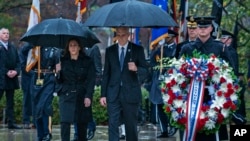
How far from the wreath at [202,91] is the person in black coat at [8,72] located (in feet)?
27.6

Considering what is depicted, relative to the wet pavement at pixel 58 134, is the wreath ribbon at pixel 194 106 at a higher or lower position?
higher

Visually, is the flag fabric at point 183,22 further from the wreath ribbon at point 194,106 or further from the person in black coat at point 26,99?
the wreath ribbon at point 194,106

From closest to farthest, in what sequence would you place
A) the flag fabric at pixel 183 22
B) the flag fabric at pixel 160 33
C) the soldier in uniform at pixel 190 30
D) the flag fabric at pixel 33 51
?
the soldier in uniform at pixel 190 30
the flag fabric at pixel 33 51
the flag fabric at pixel 160 33
the flag fabric at pixel 183 22

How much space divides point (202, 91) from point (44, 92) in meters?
4.77

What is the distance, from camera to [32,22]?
16.2m

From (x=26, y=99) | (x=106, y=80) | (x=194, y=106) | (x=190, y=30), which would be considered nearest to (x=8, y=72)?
(x=26, y=99)

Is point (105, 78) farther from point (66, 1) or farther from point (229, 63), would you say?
point (66, 1)

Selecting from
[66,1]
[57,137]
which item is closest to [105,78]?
[57,137]

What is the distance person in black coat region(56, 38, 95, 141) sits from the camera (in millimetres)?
13598

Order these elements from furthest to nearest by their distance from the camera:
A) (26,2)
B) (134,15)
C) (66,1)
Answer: (66,1) < (26,2) < (134,15)

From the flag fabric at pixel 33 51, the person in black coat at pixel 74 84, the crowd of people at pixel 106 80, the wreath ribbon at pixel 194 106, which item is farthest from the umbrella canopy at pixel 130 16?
the flag fabric at pixel 33 51

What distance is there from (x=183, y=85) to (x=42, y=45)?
370 cm

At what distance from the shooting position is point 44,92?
1552 centimetres

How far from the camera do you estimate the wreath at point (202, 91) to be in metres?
11.4
